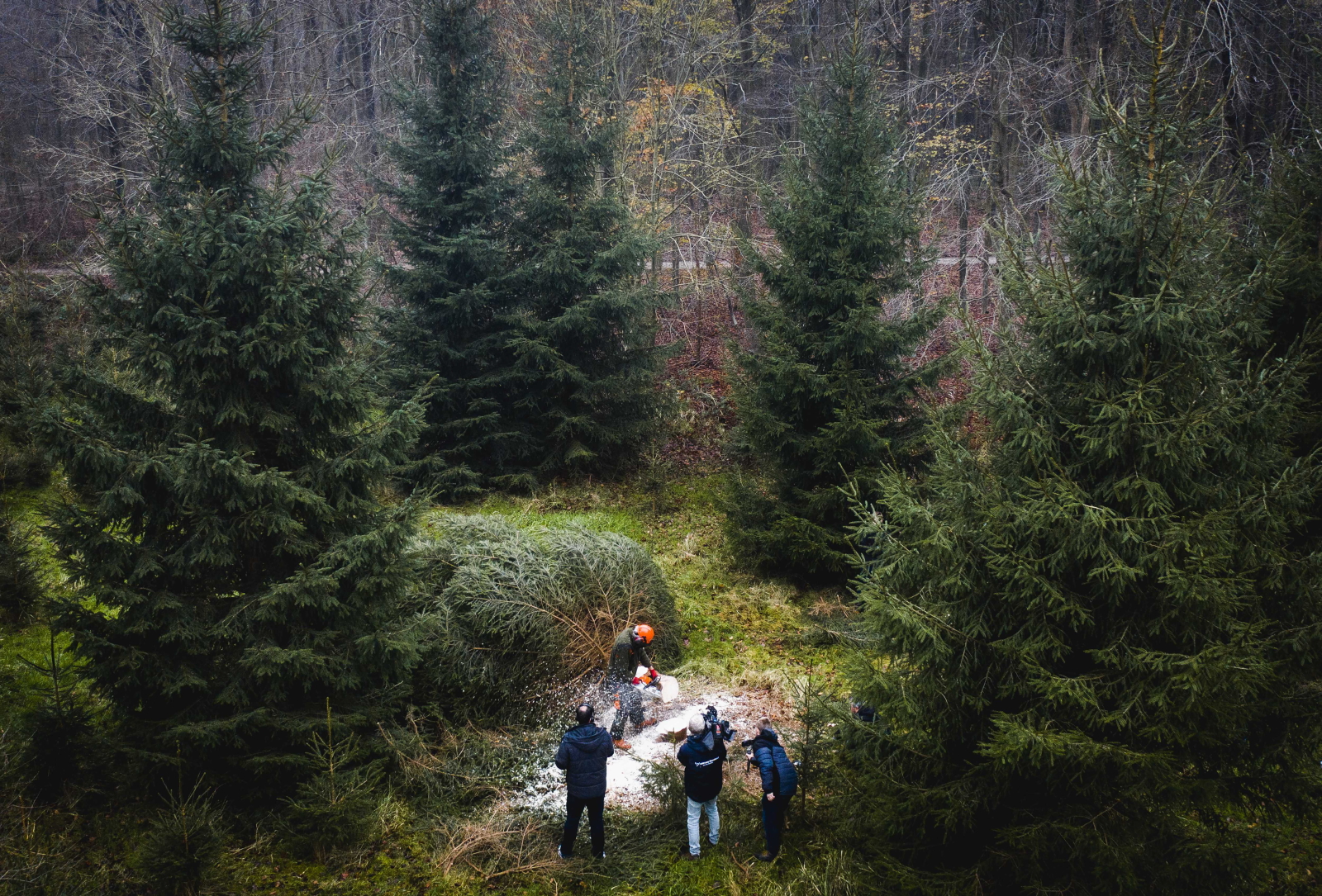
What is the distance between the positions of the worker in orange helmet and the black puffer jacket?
72.8 inches

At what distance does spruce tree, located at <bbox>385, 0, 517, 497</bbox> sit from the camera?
15.2m

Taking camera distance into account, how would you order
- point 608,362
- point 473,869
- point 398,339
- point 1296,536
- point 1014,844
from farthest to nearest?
1. point 608,362
2. point 398,339
3. point 1296,536
4. point 473,869
5. point 1014,844

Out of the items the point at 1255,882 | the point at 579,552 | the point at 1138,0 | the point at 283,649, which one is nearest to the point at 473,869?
the point at 283,649

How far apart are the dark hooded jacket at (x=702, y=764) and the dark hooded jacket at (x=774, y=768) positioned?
32cm

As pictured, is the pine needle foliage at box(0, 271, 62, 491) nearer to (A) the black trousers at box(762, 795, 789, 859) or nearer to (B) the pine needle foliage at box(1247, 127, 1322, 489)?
(A) the black trousers at box(762, 795, 789, 859)

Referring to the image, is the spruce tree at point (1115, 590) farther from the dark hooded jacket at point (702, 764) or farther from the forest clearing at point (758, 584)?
the dark hooded jacket at point (702, 764)

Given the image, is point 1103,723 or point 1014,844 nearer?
point 1103,723

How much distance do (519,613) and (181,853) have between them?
398 cm

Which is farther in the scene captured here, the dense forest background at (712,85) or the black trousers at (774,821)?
the dense forest background at (712,85)

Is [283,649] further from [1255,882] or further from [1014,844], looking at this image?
[1255,882]

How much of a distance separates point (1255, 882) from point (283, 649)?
25.0 feet

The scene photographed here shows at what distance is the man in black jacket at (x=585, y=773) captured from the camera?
22.1 ft

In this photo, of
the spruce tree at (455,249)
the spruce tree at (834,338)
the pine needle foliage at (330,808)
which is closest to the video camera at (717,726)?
the pine needle foliage at (330,808)

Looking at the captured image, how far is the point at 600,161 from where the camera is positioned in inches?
636
